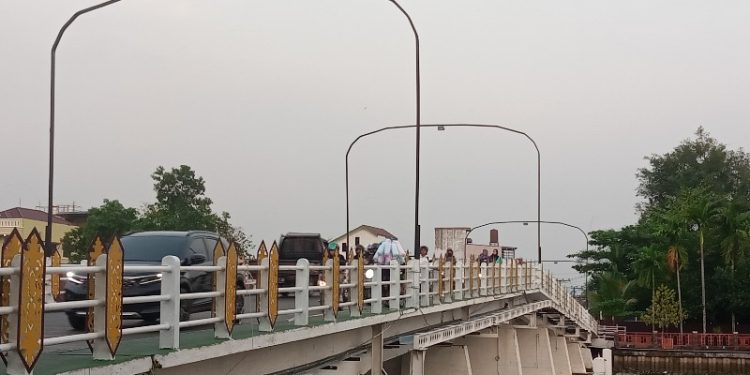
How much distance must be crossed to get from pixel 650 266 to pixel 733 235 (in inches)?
264

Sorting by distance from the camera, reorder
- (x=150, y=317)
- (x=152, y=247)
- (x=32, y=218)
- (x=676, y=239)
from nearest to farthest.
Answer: (x=150, y=317) → (x=152, y=247) → (x=676, y=239) → (x=32, y=218)

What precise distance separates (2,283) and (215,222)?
57932 mm

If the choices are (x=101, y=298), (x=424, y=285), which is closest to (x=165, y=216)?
(x=424, y=285)

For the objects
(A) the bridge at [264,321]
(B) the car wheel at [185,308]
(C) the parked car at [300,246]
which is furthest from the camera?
(C) the parked car at [300,246]

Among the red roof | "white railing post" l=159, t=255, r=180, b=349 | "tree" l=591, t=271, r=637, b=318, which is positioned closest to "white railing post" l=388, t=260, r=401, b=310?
"white railing post" l=159, t=255, r=180, b=349

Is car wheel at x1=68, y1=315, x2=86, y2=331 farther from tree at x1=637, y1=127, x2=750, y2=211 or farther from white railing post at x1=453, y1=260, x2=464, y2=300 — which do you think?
tree at x1=637, y1=127, x2=750, y2=211

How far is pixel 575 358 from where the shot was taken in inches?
2005

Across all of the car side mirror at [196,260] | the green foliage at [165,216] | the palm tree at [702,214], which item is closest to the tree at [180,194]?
the green foliage at [165,216]

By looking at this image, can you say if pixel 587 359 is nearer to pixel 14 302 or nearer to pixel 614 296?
pixel 614 296

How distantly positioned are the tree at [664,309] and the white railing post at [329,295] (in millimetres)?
58051

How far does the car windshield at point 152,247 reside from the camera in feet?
43.6

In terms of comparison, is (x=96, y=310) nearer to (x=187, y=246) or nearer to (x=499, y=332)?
(x=187, y=246)

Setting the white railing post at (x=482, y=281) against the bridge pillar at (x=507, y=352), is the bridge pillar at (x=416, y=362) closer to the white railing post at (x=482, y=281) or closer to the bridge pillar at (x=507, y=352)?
the white railing post at (x=482, y=281)

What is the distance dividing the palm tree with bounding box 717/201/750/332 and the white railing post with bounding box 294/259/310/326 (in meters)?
59.4
